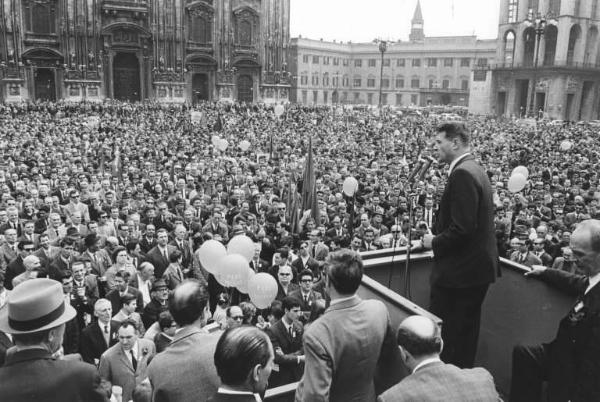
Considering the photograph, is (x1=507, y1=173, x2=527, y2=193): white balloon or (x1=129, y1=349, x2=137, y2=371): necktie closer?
(x1=129, y1=349, x2=137, y2=371): necktie

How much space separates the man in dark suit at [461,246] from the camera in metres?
3.49

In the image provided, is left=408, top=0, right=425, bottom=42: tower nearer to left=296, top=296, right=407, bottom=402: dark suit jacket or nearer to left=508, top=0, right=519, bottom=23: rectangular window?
left=508, top=0, right=519, bottom=23: rectangular window

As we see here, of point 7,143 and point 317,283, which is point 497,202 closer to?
point 317,283

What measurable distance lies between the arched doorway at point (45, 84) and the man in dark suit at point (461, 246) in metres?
44.2

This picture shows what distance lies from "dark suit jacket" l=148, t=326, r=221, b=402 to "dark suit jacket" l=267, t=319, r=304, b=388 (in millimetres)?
2709

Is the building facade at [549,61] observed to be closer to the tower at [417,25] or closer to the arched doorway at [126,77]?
the arched doorway at [126,77]

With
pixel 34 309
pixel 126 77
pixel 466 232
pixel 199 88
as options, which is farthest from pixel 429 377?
pixel 199 88

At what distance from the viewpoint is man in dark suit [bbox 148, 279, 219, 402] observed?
2906 mm

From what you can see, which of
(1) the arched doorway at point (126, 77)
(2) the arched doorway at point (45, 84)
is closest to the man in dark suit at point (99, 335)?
(2) the arched doorway at point (45, 84)

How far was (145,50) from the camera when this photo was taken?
45.0 meters

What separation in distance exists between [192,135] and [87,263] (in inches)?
695

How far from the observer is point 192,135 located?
82.6 ft

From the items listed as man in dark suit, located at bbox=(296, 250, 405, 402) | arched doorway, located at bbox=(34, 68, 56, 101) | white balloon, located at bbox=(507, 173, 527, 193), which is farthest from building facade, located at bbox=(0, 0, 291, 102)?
man in dark suit, located at bbox=(296, 250, 405, 402)

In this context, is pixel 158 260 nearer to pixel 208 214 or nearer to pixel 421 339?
pixel 208 214
